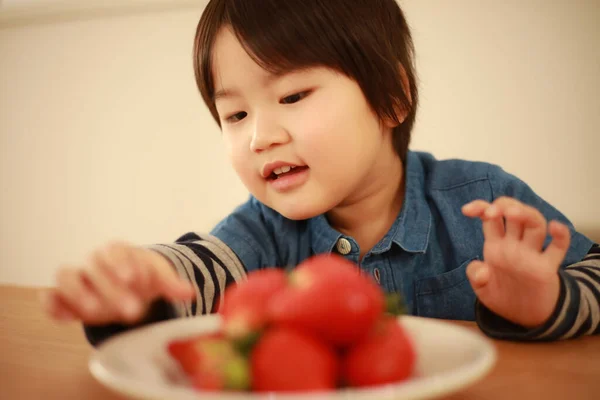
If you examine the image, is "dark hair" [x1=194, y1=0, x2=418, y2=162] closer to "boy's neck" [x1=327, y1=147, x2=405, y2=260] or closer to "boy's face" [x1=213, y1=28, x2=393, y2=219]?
"boy's face" [x1=213, y1=28, x2=393, y2=219]

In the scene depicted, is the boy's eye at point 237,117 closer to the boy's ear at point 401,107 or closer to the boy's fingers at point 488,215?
the boy's ear at point 401,107

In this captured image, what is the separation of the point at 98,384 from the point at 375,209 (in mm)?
610

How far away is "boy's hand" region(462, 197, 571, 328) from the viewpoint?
51 cm

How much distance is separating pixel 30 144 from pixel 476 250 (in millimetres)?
1588

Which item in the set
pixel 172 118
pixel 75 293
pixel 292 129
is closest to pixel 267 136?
pixel 292 129

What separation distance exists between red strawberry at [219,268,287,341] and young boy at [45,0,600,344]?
8 cm

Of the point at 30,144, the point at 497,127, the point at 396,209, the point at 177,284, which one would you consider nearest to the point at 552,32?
the point at 497,127

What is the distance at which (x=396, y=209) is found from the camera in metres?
0.95

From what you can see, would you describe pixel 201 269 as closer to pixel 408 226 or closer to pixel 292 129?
pixel 292 129

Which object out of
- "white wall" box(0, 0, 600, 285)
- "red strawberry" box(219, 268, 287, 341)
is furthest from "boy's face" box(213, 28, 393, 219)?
"white wall" box(0, 0, 600, 285)

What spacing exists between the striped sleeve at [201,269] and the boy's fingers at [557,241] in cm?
37

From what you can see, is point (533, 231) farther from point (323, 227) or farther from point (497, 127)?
point (497, 127)

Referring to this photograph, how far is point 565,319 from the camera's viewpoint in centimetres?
54

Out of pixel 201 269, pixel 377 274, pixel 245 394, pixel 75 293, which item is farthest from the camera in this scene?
pixel 377 274
